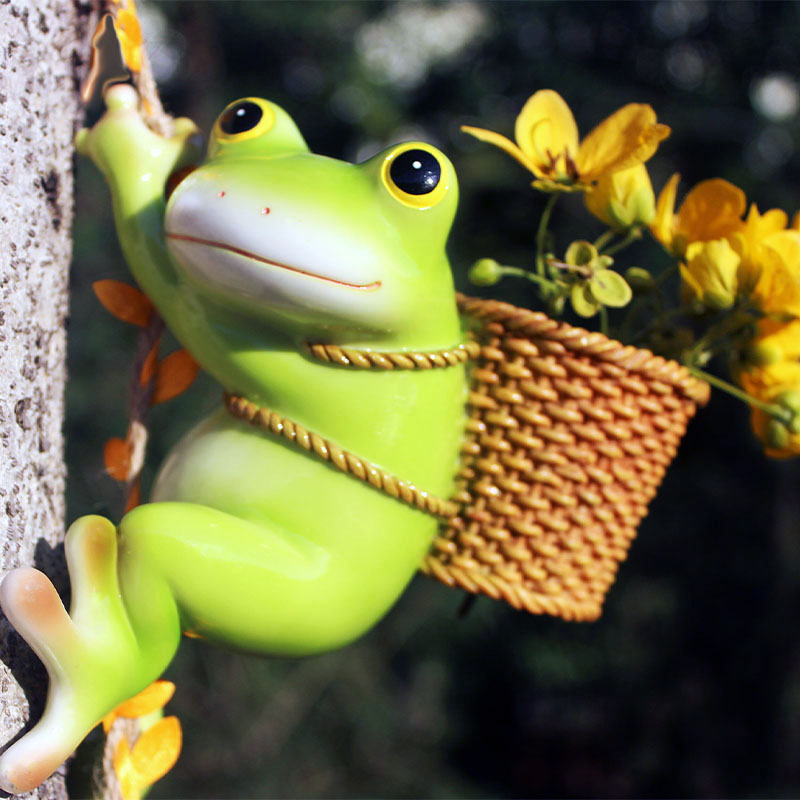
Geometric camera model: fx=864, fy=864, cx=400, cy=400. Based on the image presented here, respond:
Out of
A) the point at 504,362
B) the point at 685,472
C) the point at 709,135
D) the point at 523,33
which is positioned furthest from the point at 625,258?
the point at 504,362

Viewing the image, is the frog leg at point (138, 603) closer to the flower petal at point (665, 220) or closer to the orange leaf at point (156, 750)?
the orange leaf at point (156, 750)

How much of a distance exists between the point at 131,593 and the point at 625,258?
6.79 ft

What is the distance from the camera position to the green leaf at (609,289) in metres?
0.72

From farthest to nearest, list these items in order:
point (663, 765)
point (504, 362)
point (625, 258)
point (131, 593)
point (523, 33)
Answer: point (523, 33) < point (663, 765) < point (625, 258) < point (504, 362) < point (131, 593)

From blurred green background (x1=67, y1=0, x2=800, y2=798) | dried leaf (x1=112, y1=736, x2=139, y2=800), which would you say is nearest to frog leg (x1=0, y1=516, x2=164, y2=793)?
dried leaf (x1=112, y1=736, x2=139, y2=800)

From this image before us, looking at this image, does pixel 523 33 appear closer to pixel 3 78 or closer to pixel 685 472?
pixel 685 472

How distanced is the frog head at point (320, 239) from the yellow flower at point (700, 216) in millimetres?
216

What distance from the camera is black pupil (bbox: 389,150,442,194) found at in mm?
667

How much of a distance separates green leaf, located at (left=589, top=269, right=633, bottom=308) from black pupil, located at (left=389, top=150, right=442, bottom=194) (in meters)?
0.16

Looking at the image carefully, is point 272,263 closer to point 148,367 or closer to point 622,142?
point 148,367

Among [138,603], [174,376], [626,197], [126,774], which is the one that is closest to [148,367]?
[174,376]

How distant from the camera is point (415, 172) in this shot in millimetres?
668

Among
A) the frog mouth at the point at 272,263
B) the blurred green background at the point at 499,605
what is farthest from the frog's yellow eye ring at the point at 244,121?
the blurred green background at the point at 499,605

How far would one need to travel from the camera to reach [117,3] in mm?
714
